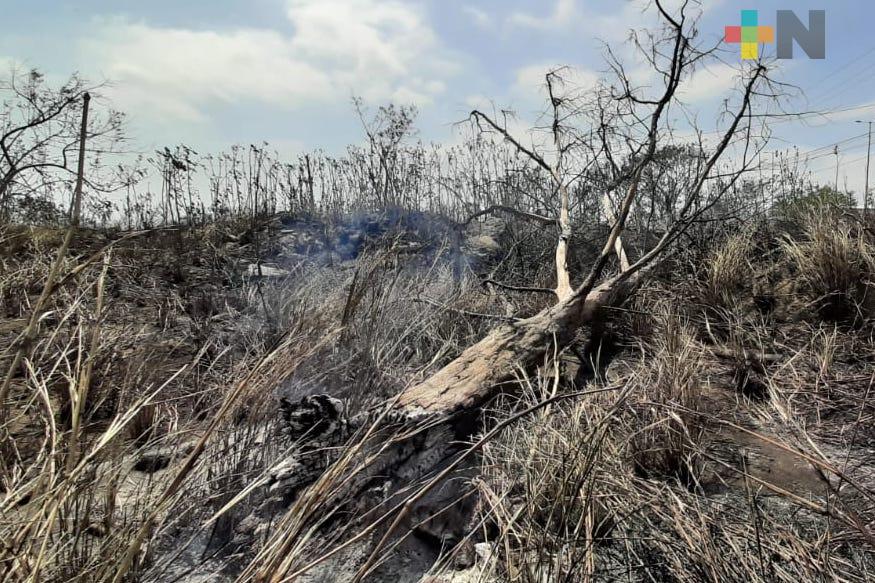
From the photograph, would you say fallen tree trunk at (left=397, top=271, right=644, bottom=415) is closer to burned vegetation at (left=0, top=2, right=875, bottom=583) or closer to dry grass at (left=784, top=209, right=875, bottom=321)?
burned vegetation at (left=0, top=2, right=875, bottom=583)

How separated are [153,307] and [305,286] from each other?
1.54 m

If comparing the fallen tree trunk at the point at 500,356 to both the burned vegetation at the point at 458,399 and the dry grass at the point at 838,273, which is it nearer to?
the burned vegetation at the point at 458,399

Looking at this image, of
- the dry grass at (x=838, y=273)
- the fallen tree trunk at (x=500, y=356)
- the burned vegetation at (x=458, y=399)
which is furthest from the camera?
the dry grass at (x=838, y=273)

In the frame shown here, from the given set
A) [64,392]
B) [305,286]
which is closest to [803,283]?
[305,286]

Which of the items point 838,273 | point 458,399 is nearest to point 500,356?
point 458,399

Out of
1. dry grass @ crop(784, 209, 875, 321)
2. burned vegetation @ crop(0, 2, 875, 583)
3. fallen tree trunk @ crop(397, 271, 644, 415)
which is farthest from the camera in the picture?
dry grass @ crop(784, 209, 875, 321)

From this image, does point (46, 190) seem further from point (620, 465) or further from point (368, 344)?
point (620, 465)

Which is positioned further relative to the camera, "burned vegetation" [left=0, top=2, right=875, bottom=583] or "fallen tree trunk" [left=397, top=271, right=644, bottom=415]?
"fallen tree trunk" [left=397, top=271, right=644, bottom=415]

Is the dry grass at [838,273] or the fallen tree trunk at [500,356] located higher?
the dry grass at [838,273]

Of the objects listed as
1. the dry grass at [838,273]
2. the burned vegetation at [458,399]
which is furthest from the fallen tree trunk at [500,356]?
the dry grass at [838,273]

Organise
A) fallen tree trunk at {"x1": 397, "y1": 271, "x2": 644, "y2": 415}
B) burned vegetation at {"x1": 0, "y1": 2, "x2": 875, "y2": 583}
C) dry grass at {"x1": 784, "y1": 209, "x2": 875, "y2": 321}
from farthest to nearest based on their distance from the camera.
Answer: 1. dry grass at {"x1": 784, "y1": 209, "x2": 875, "y2": 321}
2. fallen tree trunk at {"x1": 397, "y1": 271, "x2": 644, "y2": 415}
3. burned vegetation at {"x1": 0, "y1": 2, "x2": 875, "y2": 583}

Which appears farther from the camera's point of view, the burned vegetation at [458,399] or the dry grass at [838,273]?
the dry grass at [838,273]

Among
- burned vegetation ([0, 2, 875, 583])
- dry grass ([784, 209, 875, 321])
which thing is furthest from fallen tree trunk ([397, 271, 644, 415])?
dry grass ([784, 209, 875, 321])

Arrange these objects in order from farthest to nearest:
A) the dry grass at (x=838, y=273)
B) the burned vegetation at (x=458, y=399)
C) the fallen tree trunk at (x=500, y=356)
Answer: the dry grass at (x=838, y=273) → the fallen tree trunk at (x=500, y=356) → the burned vegetation at (x=458, y=399)
